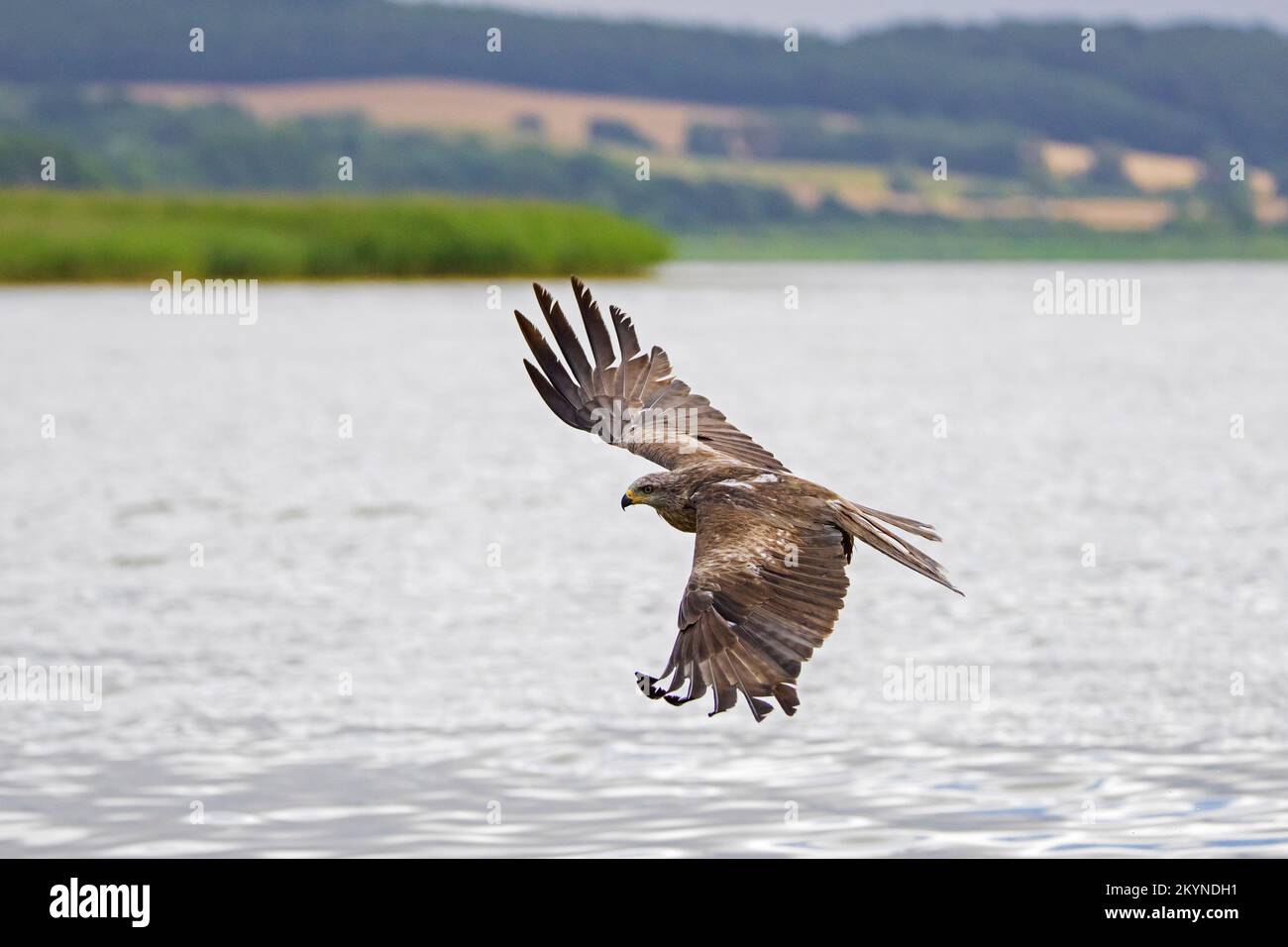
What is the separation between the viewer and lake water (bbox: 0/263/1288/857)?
1230 centimetres

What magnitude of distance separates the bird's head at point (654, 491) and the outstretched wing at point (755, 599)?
1.18 feet

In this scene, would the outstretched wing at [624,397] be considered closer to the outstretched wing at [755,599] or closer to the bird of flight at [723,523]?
the bird of flight at [723,523]

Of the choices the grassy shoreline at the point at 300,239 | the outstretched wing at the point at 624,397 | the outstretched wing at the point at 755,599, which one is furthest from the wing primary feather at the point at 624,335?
the grassy shoreline at the point at 300,239

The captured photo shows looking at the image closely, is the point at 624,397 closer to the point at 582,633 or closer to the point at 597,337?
the point at 597,337

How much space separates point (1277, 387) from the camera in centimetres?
4475

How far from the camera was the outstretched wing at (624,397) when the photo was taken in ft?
38.7

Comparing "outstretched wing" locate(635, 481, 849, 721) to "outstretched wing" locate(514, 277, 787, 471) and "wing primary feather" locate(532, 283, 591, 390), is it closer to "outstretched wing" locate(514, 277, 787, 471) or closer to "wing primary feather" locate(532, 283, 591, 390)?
"outstretched wing" locate(514, 277, 787, 471)

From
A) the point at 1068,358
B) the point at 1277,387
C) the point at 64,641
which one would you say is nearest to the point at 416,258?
the point at 1068,358

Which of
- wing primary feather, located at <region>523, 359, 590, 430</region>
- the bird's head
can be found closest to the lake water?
the bird's head

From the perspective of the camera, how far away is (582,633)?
18141 millimetres

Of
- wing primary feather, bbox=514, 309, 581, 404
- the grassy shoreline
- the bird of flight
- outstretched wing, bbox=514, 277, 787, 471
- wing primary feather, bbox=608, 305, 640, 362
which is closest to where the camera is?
the bird of flight

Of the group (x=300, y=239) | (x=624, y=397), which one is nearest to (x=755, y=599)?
(x=624, y=397)

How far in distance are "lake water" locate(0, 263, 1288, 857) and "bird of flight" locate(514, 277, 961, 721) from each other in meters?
2.12
